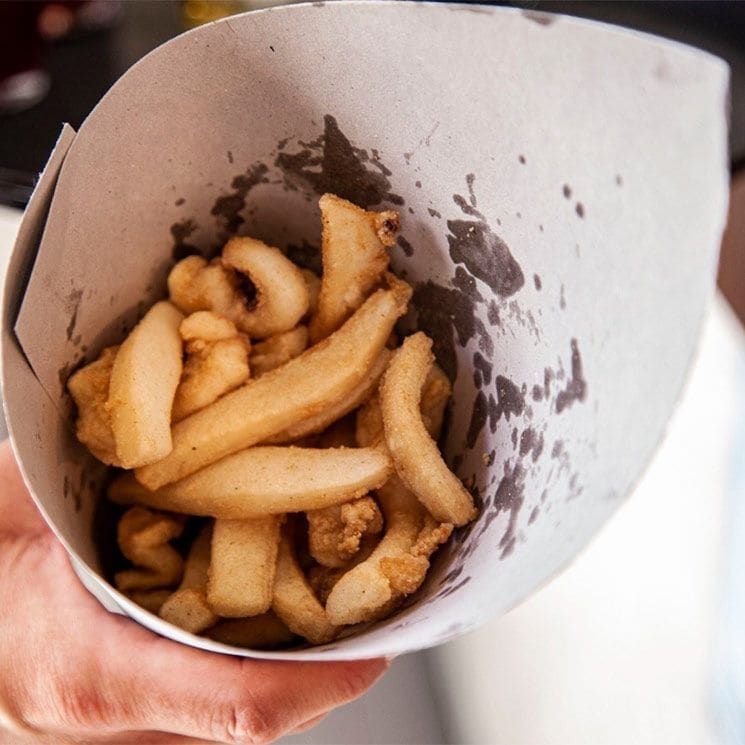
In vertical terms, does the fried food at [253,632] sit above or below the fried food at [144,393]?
below

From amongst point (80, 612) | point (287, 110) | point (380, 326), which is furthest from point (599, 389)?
point (80, 612)

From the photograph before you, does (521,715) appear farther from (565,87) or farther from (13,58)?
(13,58)

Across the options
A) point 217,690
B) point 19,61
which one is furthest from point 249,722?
point 19,61

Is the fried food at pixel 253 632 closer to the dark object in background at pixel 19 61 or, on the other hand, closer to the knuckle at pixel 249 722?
the knuckle at pixel 249 722

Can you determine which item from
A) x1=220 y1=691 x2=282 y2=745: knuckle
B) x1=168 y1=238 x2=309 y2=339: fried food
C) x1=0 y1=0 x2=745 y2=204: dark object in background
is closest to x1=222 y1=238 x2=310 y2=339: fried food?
x1=168 y1=238 x2=309 y2=339: fried food

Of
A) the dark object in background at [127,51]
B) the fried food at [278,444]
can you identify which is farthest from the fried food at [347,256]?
the dark object in background at [127,51]
